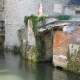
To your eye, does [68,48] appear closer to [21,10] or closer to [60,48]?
[60,48]

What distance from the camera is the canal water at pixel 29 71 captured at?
1659 cm

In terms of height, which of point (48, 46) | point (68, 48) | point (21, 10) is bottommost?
point (48, 46)

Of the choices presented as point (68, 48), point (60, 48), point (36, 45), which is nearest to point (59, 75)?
point (68, 48)

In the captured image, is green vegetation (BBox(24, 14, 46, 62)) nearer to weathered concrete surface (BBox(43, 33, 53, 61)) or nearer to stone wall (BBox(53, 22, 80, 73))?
weathered concrete surface (BBox(43, 33, 53, 61))

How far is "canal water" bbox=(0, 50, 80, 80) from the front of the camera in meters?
16.6

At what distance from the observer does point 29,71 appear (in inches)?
727

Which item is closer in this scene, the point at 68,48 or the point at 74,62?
the point at 74,62

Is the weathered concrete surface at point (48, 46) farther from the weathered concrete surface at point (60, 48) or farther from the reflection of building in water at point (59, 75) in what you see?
the reflection of building in water at point (59, 75)

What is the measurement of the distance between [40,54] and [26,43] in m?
2.47

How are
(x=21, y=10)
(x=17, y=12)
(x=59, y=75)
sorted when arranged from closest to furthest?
(x=59, y=75) → (x=21, y=10) → (x=17, y=12)

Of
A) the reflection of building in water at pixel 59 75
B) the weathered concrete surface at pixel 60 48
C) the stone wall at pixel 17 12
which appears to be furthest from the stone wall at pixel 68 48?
the stone wall at pixel 17 12

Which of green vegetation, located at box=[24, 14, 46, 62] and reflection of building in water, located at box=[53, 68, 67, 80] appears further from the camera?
green vegetation, located at box=[24, 14, 46, 62]

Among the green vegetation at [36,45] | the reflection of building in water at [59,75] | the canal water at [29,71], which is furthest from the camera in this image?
the green vegetation at [36,45]

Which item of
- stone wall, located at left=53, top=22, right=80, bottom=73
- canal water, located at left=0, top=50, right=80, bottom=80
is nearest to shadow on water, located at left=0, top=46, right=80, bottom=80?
canal water, located at left=0, top=50, right=80, bottom=80
